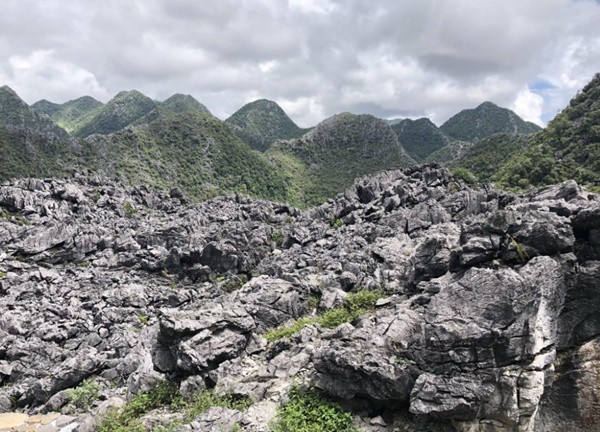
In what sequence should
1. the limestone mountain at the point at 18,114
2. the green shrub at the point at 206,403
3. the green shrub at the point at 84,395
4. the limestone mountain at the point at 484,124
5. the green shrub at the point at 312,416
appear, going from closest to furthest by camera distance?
the green shrub at the point at 312,416
the green shrub at the point at 206,403
the green shrub at the point at 84,395
the limestone mountain at the point at 18,114
the limestone mountain at the point at 484,124

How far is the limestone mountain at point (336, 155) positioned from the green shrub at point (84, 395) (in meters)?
96.0

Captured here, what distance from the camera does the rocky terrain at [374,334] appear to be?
8297 millimetres

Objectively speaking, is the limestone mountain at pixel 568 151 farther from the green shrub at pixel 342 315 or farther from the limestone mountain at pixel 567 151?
the green shrub at pixel 342 315

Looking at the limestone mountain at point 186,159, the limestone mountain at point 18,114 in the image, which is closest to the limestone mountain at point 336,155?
the limestone mountain at point 186,159

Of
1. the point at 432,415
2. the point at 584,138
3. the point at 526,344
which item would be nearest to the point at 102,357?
the point at 432,415

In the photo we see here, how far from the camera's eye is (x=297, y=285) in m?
18.5

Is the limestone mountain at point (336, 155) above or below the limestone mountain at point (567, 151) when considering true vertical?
above

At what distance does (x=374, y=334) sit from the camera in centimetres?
1003

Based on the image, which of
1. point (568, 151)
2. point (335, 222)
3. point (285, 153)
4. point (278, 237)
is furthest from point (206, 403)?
point (285, 153)

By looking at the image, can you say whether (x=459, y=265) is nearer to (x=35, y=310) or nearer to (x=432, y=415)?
(x=432, y=415)

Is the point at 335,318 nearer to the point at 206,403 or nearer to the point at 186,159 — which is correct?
the point at 206,403

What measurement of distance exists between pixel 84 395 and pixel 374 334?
418 inches

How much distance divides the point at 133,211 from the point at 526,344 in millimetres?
51969

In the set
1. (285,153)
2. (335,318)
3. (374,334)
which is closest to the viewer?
(374,334)
